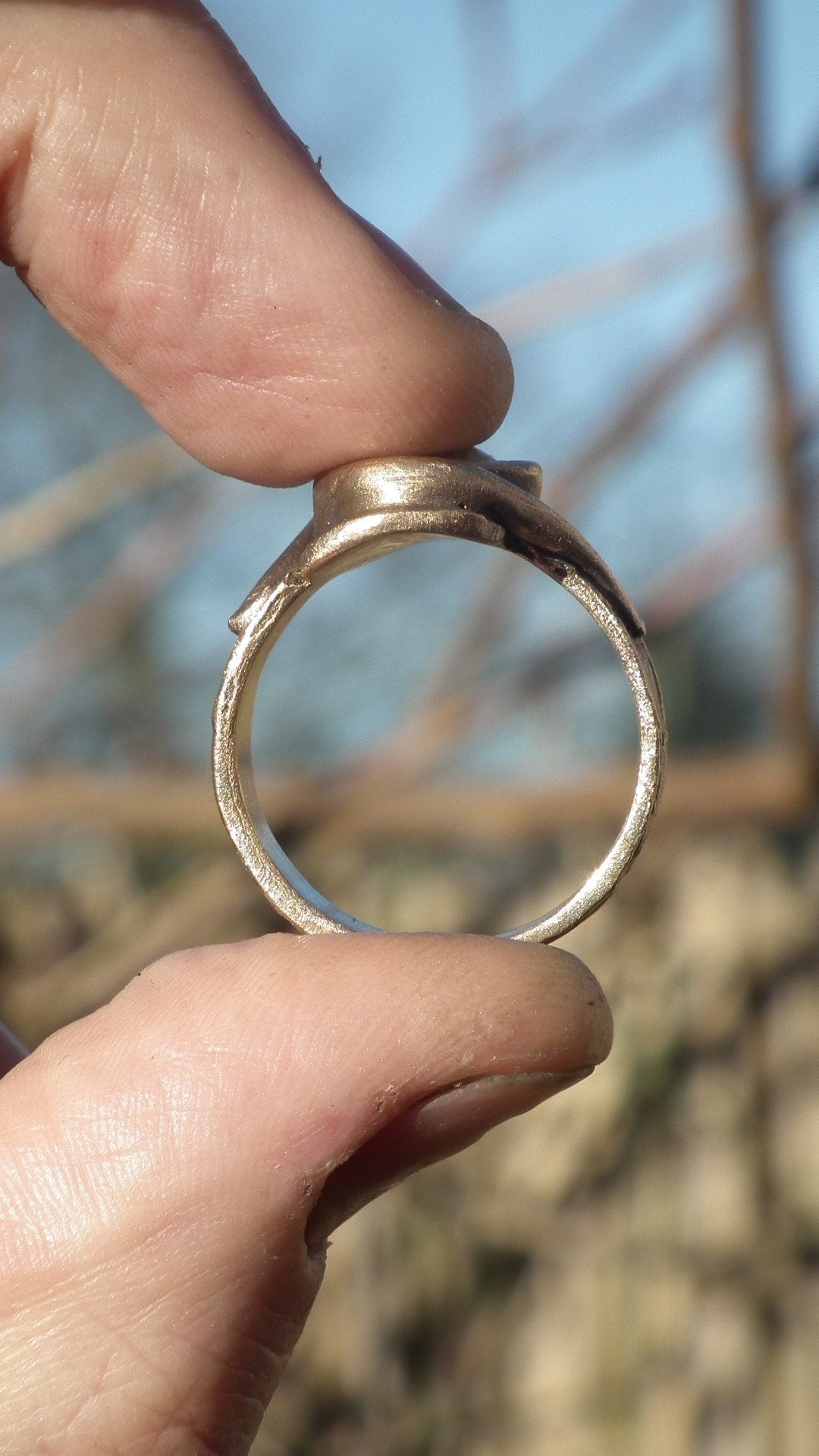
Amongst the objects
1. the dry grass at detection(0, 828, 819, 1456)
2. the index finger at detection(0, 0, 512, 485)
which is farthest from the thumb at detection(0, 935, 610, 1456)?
the dry grass at detection(0, 828, 819, 1456)

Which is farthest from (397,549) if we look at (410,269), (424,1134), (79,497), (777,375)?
(79,497)

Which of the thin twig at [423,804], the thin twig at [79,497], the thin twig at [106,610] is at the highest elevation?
the thin twig at [79,497]

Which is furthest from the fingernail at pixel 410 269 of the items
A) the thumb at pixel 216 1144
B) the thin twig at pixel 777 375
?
the thin twig at pixel 777 375

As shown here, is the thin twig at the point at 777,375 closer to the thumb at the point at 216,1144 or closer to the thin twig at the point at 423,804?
the thin twig at the point at 423,804

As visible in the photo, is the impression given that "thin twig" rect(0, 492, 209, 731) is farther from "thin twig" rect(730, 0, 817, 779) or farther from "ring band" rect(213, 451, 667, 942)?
"ring band" rect(213, 451, 667, 942)

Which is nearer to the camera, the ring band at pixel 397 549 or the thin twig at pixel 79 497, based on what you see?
the ring band at pixel 397 549

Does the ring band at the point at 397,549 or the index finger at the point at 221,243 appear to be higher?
the index finger at the point at 221,243

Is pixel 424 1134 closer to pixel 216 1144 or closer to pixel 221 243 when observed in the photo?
pixel 216 1144
